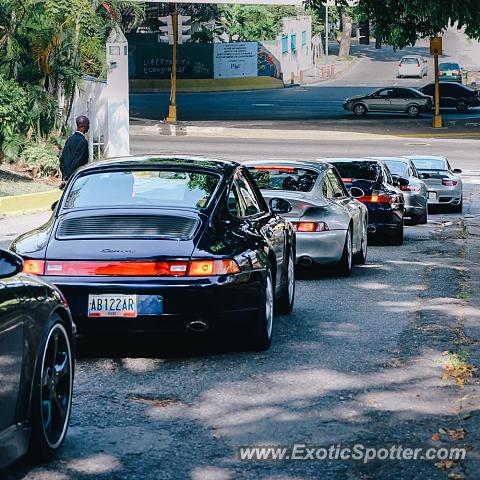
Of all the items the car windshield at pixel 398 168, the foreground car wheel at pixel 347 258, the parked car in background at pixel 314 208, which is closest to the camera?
the parked car in background at pixel 314 208

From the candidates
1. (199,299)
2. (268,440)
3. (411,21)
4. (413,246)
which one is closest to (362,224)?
(413,246)

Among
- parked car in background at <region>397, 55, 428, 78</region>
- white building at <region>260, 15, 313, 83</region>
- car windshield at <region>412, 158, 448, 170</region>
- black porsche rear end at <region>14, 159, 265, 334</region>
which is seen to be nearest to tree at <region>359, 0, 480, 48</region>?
car windshield at <region>412, 158, 448, 170</region>

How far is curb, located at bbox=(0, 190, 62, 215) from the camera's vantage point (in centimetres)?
2234

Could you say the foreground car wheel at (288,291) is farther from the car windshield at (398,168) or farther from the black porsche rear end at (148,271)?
the car windshield at (398,168)

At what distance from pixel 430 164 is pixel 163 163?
64.9 ft

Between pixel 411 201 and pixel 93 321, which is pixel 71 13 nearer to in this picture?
pixel 411 201

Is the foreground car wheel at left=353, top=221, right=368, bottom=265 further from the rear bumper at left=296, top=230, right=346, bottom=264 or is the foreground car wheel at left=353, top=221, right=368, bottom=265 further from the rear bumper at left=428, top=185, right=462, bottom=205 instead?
the rear bumper at left=428, top=185, right=462, bottom=205

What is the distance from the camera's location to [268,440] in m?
7.04

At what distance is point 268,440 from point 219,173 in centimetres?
355

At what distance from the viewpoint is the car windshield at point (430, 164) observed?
29.0 meters

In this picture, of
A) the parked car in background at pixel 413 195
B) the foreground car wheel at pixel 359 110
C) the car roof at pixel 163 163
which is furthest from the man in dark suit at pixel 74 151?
the foreground car wheel at pixel 359 110

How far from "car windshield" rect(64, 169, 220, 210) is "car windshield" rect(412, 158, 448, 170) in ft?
63.2

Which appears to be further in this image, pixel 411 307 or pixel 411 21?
pixel 411 21

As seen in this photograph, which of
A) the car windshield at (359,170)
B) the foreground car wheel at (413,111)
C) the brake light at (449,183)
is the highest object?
the foreground car wheel at (413,111)
